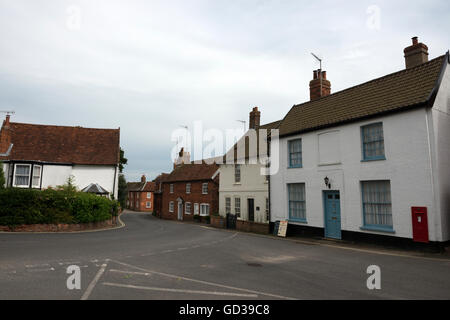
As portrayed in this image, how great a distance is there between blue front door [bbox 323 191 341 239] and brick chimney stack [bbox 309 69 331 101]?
8.35m

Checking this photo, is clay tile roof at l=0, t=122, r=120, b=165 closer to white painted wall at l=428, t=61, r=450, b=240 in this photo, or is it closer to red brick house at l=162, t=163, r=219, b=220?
red brick house at l=162, t=163, r=219, b=220

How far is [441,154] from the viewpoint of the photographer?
12875 mm

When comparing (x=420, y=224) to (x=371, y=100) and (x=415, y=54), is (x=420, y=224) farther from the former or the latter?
(x=415, y=54)

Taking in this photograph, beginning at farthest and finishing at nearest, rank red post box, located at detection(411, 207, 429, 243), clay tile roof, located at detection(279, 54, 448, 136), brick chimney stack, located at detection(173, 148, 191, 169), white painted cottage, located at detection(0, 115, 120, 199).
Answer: brick chimney stack, located at detection(173, 148, 191, 169) → white painted cottage, located at detection(0, 115, 120, 199) → clay tile roof, located at detection(279, 54, 448, 136) → red post box, located at detection(411, 207, 429, 243)

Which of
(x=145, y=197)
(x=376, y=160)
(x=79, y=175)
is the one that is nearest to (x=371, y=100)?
(x=376, y=160)

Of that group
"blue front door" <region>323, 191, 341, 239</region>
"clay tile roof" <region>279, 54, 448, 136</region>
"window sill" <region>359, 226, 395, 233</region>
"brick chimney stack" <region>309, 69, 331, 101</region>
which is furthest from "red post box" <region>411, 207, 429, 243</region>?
"brick chimney stack" <region>309, 69, 331, 101</region>

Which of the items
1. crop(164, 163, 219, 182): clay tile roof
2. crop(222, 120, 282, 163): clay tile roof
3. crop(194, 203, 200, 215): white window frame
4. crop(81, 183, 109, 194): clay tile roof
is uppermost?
crop(222, 120, 282, 163): clay tile roof

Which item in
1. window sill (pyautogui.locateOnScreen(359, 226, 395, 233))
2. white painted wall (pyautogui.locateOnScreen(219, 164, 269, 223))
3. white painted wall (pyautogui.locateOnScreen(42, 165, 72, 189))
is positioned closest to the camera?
window sill (pyautogui.locateOnScreen(359, 226, 395, 233))

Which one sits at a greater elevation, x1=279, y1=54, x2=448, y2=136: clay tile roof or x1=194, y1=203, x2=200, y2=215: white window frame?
x1=279, y1=54, x2=448, y2=136: clay tile roof

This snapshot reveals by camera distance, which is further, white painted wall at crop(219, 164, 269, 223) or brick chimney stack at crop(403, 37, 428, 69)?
white painted wall at crop(219, 164, 269, 223)

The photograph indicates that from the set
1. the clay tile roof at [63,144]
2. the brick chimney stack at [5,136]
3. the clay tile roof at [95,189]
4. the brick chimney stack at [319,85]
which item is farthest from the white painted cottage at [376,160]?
the brick chimney stack at [5,136]

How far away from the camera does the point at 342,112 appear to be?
1695 cm

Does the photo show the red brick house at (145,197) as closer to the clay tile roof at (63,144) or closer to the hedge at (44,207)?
the clay tile roof at (63,144)

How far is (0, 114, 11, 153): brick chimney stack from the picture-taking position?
27.4 m
